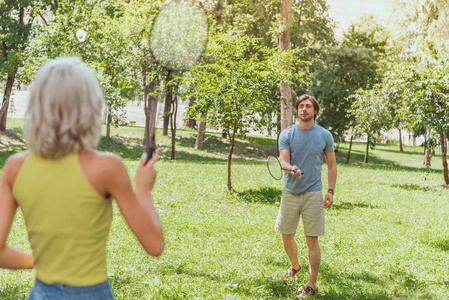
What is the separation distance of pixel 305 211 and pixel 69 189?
4188 mm

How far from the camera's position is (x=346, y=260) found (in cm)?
768

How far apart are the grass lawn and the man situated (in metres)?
0.68

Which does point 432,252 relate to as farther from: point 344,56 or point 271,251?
point 344,56

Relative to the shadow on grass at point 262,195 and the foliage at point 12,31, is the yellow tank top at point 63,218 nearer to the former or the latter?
the shadow on grass at point 262,195

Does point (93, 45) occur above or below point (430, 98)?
above

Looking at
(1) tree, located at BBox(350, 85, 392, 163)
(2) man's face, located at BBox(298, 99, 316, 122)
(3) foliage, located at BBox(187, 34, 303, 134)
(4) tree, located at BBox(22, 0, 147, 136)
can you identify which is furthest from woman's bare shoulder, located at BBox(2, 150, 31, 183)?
(4) tree, located at BBox(22, 0, 147, 136)

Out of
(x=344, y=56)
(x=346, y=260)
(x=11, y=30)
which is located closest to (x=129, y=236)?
(x=346, y=260)

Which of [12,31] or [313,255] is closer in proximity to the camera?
[313,255]

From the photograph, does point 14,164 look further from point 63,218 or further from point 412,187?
point 412,187

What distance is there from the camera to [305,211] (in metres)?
5.54

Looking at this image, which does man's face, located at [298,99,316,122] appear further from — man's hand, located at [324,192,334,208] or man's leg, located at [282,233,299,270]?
man's leg, located at [282,233,299,270]

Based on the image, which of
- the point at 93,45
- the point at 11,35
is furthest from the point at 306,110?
the point at 11,35

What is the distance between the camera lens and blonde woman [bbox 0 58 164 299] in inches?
63.2

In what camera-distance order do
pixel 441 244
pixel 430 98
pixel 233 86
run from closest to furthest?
pixel 441 244 → pixel 233 86 → pixel 430 98
